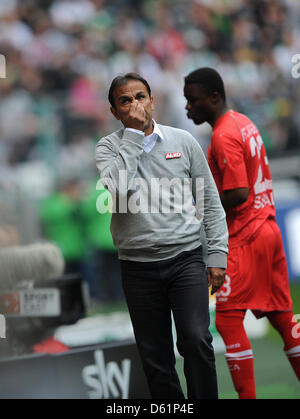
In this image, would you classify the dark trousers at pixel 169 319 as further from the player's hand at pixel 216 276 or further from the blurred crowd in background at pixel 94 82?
the blurred crowd in background at pixel 94 82

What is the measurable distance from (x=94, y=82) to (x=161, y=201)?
702 centimetres

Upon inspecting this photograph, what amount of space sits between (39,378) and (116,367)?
472mm

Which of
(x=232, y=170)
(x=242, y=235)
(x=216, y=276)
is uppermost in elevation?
(x=232, y=170)

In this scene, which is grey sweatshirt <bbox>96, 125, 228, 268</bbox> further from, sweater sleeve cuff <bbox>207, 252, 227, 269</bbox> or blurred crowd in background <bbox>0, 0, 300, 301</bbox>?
blurred crowd in background <bbox>0, 0, 300, 301</bbox>

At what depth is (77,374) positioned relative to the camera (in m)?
4.26

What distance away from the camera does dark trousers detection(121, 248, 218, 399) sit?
3193 millimetres

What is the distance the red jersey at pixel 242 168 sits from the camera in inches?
152

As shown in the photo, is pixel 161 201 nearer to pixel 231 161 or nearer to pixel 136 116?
pixel 136 116

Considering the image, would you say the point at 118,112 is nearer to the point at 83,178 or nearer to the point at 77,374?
the point at 77,374

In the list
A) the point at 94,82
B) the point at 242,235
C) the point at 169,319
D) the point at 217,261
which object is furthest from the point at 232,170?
the point at 94,82

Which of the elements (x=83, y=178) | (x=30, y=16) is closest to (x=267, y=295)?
(x=83, y=178)

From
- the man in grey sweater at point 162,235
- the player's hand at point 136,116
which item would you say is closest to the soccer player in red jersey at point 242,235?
the man in grey sweater at point 162,235

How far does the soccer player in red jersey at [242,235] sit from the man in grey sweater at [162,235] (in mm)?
502

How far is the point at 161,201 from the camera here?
326 centimetres
